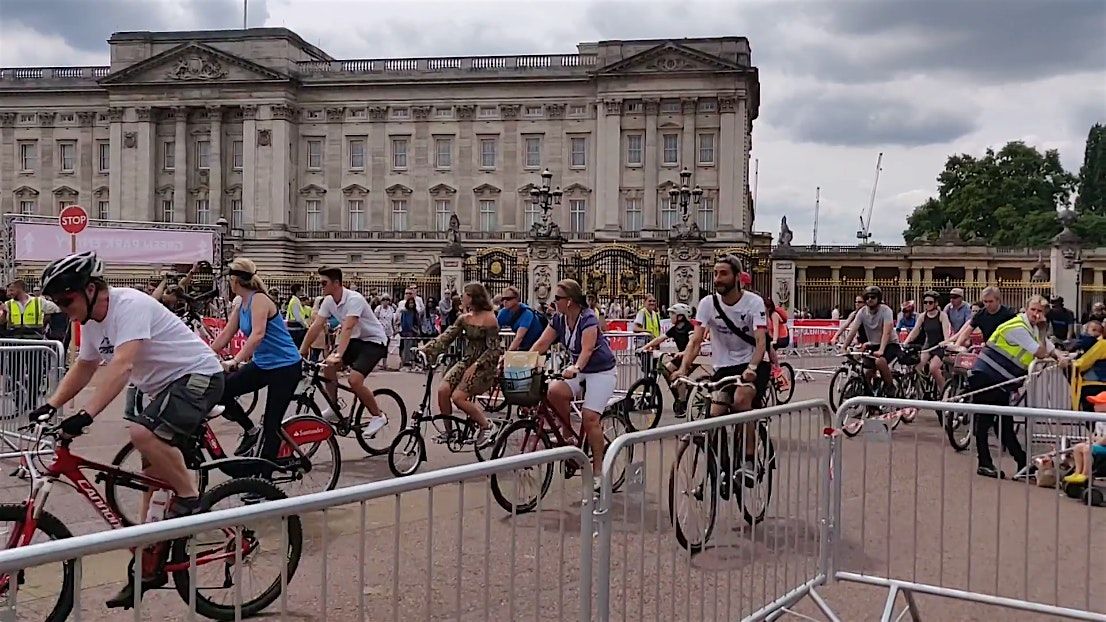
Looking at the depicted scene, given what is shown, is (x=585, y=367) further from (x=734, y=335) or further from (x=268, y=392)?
(x=268, y=392)

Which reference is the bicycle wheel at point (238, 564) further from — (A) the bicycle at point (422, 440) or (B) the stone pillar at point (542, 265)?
(B) the stone pillar at point (542, 265)

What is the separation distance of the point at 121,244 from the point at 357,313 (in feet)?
57.2

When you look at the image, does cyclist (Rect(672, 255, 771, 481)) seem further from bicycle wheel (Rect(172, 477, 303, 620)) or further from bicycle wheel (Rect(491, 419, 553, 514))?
bicycle wheel (Rect(172, 477, 303, 620))

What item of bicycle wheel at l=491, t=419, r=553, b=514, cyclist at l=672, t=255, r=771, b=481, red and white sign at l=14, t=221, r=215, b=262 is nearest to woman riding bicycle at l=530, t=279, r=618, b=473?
cyclist at l=672, t=255, r=771, b=481

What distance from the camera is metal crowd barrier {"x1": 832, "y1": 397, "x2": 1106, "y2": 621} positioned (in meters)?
5.40

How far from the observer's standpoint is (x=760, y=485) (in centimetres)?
527

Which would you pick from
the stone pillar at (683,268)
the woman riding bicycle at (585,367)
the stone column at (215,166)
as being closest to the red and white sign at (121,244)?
the stone pillar at (683,268)

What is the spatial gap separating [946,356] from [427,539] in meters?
12.2

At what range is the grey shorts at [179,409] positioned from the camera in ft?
17.4

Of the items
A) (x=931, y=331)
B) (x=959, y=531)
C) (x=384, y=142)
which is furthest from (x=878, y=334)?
(x=384, y=142)

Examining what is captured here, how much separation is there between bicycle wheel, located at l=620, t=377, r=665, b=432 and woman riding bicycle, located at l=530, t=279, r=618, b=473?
125 inches

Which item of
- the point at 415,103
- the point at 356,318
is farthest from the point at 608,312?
the point at 415,103

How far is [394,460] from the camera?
29.9 feet

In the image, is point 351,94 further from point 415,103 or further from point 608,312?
point 608,312
